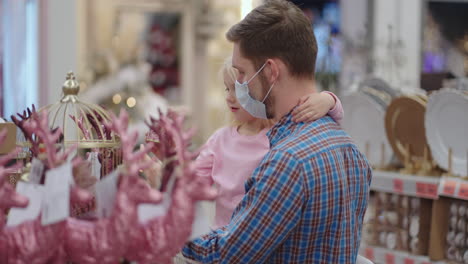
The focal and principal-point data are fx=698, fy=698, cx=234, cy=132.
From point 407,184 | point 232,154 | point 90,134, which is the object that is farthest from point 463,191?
point 90,134

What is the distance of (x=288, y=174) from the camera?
162 cm

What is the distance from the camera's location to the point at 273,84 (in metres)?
1.77

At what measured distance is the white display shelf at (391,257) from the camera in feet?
10.9

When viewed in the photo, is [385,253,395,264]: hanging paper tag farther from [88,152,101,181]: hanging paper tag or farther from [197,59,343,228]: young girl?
[88,152,101,181]: hanging paper tag

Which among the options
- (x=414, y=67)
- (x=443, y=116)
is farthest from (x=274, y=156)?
(x=414, y=67)

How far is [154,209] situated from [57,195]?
187mm

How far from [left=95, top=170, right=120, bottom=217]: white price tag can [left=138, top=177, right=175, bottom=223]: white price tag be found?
0.06 meters

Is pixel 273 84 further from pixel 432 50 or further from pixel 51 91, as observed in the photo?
pixel 432 50

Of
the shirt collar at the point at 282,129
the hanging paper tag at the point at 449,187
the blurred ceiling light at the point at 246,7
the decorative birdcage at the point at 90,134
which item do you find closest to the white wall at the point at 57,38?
the blurred ceiling light at the point at 246,7

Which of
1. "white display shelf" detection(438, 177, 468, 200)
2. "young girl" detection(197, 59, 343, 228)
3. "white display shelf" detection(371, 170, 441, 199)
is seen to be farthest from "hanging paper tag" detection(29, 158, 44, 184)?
"white display shelf" detection(371, 170, 441, 199)

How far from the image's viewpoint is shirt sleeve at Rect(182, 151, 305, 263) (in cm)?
162

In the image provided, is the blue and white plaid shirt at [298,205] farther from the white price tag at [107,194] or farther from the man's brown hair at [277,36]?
the white price tag at [107,194]

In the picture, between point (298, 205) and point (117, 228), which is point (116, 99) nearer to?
point (298, 205)

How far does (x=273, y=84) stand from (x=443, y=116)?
1.64m
